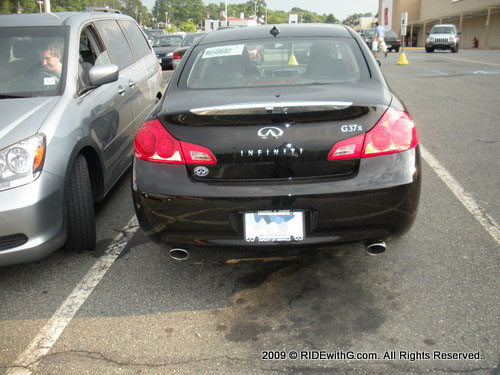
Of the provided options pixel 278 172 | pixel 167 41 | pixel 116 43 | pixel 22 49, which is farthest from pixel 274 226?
pixel 167 41

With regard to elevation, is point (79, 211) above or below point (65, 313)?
above

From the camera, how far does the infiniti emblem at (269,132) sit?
2.72m

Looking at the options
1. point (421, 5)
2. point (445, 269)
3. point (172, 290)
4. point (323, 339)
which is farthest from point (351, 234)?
point (421, 5)

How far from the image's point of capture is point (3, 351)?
2.61 metres

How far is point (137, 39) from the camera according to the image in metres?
6.21

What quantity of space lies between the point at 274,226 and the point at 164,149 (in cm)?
76

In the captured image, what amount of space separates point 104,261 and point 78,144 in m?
0.85

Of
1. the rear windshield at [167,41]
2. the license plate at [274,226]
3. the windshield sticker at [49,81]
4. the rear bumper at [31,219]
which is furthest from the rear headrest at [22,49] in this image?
the rear windshield at [167,41]

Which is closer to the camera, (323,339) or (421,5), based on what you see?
(323,339)

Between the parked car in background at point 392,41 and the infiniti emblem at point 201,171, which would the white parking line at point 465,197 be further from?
the parked car in background at point 392,41

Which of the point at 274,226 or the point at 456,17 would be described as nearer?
the point at 274,226

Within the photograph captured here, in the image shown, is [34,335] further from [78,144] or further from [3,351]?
[78,144]

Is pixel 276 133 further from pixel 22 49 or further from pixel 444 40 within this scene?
pixel 444 40

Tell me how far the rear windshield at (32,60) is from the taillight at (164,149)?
1.20 meters
